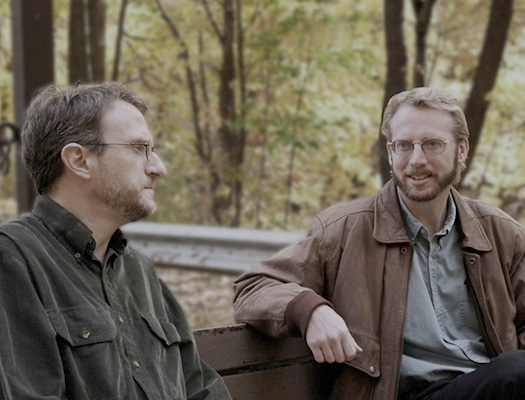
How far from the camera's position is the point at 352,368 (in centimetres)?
291

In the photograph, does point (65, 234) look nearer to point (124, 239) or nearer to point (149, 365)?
point (124, 239)

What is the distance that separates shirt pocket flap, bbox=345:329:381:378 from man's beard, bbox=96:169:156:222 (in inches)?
37.9

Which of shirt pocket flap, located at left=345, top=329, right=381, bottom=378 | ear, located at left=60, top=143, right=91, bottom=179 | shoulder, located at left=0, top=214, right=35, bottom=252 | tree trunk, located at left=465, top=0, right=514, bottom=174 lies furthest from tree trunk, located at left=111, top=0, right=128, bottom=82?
shoulder, located at left=0, top=214, right=35, bottom=252

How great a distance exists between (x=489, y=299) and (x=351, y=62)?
9410mm

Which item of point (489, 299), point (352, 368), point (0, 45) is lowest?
point (352, 368)

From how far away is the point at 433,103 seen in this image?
313cm

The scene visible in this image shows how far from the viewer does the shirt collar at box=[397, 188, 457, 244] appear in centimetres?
310

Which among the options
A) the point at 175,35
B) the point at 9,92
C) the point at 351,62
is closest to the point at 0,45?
the point at 9,92

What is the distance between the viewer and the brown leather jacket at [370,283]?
2.88 metres

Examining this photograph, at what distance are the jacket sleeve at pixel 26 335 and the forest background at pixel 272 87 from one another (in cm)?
831

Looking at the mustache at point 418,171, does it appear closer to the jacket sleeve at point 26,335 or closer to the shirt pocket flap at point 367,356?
the shirt pocket flap at point 367,356

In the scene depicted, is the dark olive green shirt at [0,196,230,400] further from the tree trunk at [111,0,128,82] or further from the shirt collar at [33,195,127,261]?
the tree trunk at [111,0,128,82]

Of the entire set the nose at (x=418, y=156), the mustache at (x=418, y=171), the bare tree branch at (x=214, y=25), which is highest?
Answer: the bare tree branch at (x=214, y=25)

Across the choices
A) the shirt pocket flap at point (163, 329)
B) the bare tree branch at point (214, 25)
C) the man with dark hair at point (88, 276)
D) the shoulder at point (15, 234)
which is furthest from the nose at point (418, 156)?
the bare tree branch at point (214, 25)
